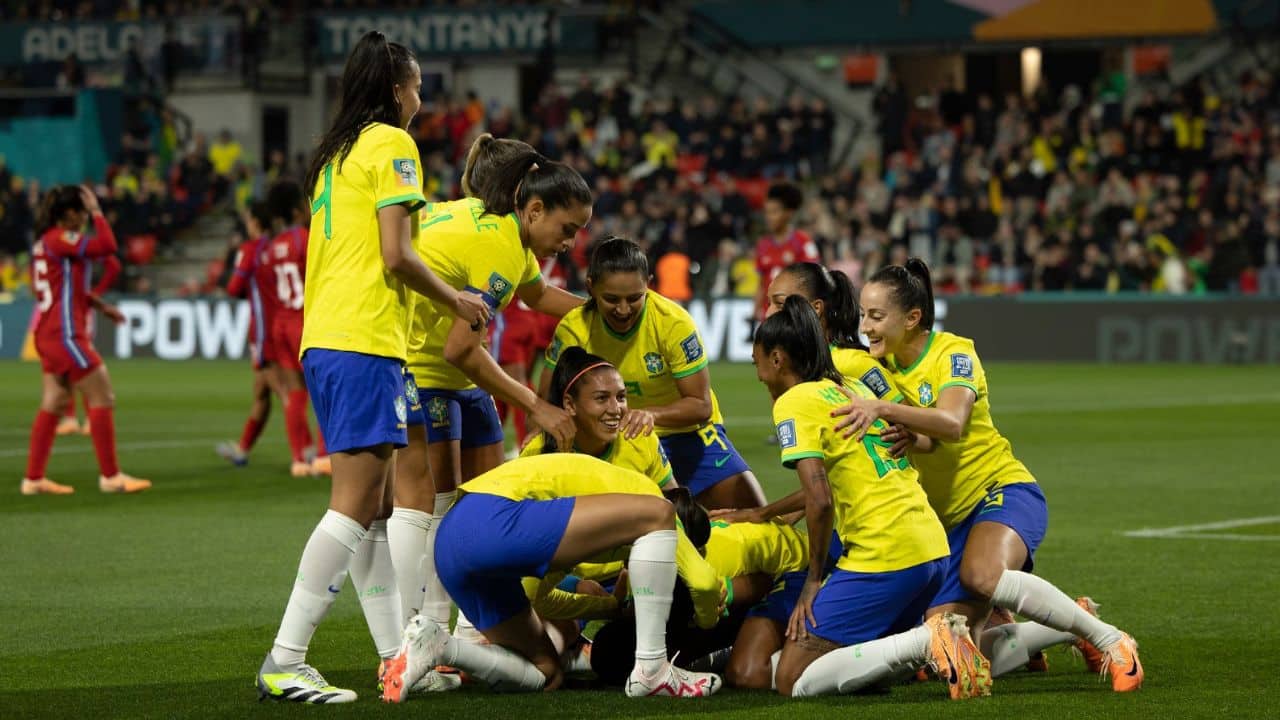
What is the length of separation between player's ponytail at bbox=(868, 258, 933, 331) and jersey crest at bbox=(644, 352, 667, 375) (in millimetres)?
966

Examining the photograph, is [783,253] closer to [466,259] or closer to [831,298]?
[831,298]

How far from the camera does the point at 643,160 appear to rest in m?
33.8

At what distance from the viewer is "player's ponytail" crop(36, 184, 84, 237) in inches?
472

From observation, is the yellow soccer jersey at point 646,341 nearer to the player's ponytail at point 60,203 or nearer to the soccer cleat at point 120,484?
the player's ponytail at point 60,203

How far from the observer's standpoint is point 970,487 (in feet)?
22.2

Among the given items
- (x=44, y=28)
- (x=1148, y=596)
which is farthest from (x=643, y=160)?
(x=1148, y=596)

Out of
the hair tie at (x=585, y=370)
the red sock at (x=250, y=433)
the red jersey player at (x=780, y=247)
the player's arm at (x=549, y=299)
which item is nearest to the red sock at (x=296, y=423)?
the red sock at (x=250, y=433)

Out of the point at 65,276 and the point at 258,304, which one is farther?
the point at 258,304

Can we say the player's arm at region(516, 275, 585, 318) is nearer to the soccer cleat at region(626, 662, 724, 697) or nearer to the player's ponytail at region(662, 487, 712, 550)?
the player's ponytail at region(662, 487, 712, 550)

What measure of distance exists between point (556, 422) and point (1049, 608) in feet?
5.83

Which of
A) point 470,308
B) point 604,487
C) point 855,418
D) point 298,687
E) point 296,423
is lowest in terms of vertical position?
point 296,423

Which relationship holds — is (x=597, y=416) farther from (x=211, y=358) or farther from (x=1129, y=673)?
(x=211, y=358)

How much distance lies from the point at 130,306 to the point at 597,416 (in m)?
24.0

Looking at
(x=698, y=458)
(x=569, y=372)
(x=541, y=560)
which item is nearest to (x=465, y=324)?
(x=569, y=372)
